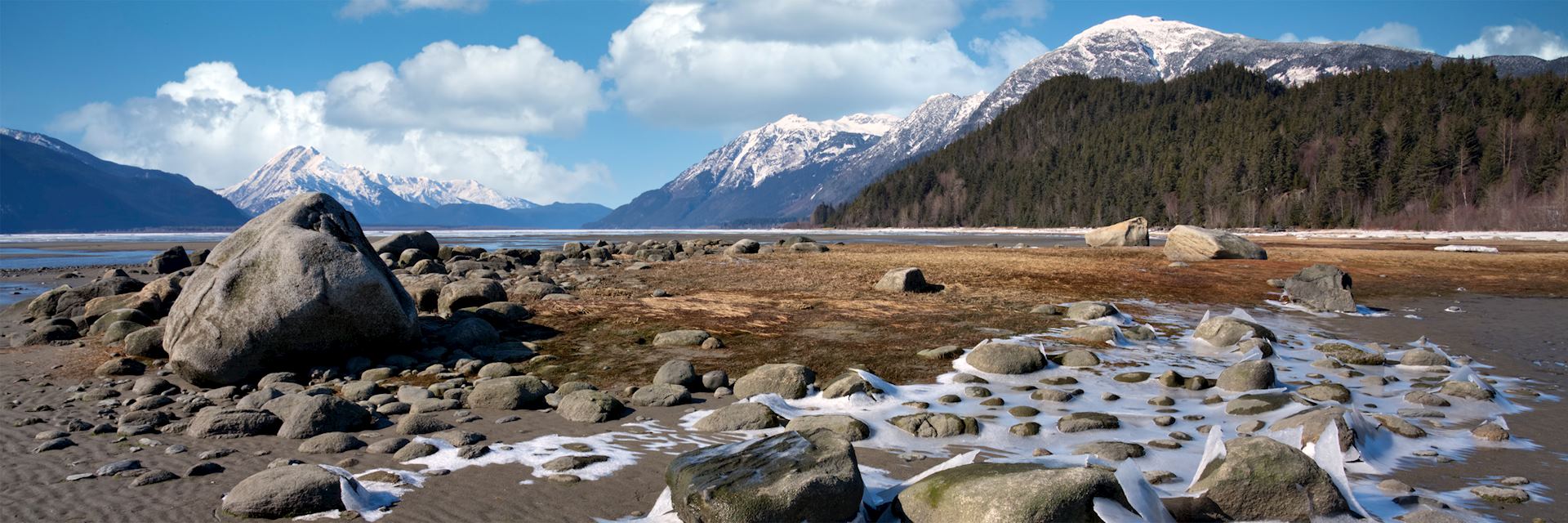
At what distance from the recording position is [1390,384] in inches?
370

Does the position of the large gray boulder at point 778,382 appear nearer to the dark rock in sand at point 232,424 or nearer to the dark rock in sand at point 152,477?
the dark rock in sand at point 232,424

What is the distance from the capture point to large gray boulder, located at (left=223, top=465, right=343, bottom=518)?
5281 mm

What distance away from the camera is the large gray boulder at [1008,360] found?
10109 millimetres

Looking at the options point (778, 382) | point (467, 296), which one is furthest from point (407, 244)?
point (778, 382)

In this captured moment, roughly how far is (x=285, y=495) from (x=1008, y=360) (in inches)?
317

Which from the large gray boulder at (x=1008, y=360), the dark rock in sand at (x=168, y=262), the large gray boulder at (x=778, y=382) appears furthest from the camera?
the dark rock in sand at (x=168, y=262)

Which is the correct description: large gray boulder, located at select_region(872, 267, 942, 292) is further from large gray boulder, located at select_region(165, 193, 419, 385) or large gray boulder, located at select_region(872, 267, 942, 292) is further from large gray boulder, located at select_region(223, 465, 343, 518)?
large gray boulder, located at select_region(223, 465, 343, 518)

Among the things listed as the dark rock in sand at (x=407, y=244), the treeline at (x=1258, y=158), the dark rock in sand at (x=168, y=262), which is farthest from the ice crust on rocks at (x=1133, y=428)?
the treeline at (x=1258, y=158)

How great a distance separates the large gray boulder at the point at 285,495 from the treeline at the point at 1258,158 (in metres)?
91.8

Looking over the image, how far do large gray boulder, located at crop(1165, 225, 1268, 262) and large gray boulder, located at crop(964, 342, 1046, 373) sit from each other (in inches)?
888

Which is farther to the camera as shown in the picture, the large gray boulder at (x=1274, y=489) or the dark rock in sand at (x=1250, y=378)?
the dark rock in sand at (x=1250, y=378)

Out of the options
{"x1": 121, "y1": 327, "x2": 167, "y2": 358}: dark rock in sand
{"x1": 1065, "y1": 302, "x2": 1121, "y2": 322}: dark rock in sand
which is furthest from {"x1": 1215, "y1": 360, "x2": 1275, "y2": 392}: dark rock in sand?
{"x1": 121, "y1": 327, "x2": 167, "y2": 358}: dark rock in sand

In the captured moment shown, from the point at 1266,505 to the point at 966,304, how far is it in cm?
1197

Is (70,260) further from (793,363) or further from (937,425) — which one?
(937,425)
